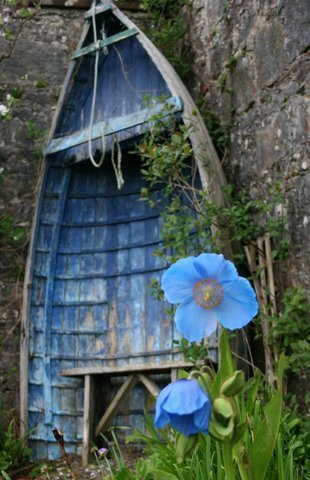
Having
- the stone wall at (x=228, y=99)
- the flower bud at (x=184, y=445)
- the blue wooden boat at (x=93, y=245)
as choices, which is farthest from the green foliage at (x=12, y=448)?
the flower bud at (x=184, y=445)

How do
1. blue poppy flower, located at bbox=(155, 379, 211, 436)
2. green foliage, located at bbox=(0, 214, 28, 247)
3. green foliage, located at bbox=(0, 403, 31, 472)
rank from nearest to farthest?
1. blue poppy flower, located at bbox=(155, 379, 211, 436)
2. green foliage, located at bbox=(0, 403, 31, 472)
3. green foliage, located at bbox=(0, 214, 28, 247)

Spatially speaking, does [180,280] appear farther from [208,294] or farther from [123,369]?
[123,369]

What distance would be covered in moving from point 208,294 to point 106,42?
3.39 metres

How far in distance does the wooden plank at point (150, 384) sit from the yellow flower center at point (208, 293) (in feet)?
8.96

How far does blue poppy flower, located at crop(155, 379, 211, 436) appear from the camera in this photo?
1150 millimetres

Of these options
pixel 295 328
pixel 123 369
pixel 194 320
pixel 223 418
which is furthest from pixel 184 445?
pixel 123 369

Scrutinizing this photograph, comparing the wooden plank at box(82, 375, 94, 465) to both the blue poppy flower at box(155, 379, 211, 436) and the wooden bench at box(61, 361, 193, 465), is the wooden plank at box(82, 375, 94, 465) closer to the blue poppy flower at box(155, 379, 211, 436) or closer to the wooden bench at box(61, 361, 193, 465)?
the wooden bench at box(61, 361, 193, 465)

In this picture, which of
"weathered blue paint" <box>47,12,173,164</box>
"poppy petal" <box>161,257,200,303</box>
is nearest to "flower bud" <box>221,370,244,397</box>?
"poppy petal" <box>161,257,200,303</box>

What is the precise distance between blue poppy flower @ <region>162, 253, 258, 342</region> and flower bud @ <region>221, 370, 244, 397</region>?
152 mm

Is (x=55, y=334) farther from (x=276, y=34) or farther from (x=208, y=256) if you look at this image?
(x=208, y=256)

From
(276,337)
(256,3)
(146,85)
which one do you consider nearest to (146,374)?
(276,337)

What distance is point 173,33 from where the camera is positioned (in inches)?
191

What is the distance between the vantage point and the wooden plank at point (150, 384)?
13.3ft

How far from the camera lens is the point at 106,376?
14.3 ft
